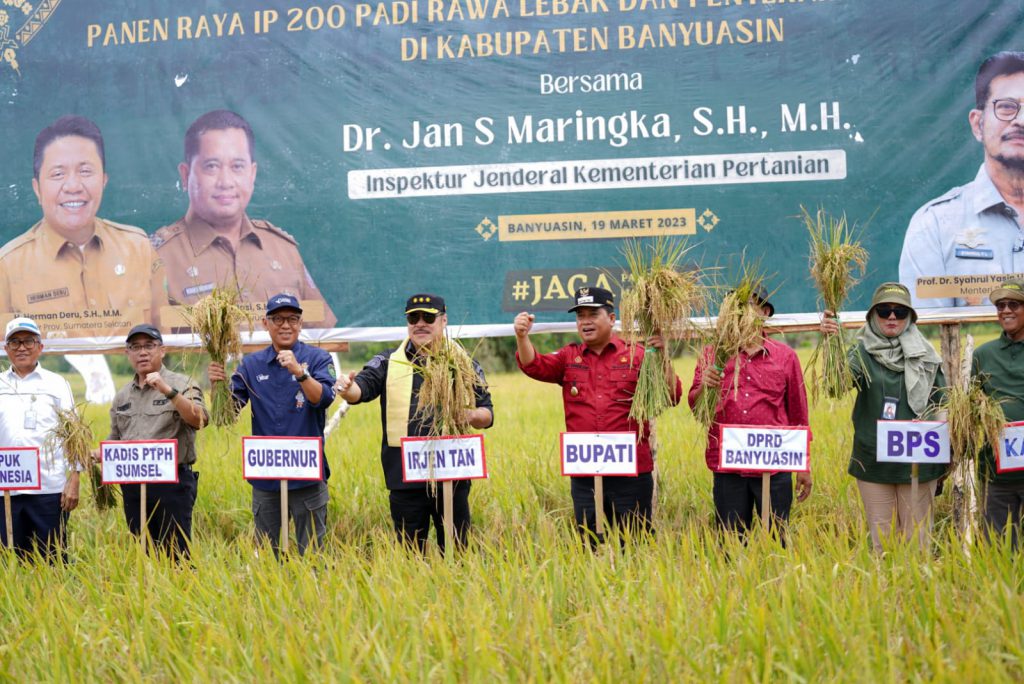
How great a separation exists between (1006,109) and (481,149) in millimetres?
3527

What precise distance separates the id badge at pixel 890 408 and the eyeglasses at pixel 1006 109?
256cm

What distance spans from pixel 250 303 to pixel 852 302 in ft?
13.8

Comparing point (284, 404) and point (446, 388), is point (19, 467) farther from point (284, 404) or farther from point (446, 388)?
point (446, 388)

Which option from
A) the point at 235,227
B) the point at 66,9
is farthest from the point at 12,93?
the point at 235,227

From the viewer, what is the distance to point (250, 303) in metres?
7.10

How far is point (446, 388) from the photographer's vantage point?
5000mm

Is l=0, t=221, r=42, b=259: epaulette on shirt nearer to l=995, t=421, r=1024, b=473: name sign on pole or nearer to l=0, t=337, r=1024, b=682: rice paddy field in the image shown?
l=0, t=337, r=1024, b=682: rice paddy field

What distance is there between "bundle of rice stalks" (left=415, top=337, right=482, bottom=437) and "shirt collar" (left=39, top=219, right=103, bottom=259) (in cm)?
345

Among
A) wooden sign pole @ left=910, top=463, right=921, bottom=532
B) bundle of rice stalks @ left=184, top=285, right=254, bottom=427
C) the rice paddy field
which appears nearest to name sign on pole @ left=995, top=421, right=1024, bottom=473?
wooden sign pole @ left=910, top=463, right=921, bottom=532

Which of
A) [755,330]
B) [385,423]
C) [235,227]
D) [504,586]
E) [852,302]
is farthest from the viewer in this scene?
[235,227]

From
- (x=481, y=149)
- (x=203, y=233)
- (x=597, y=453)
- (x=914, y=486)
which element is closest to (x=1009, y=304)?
(x=914, y=486)

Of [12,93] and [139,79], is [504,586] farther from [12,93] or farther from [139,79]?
[12,93]

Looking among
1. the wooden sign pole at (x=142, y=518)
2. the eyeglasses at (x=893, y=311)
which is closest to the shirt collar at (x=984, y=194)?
the eyeglasses at (x=893, y=311)

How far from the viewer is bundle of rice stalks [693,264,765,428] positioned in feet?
16.6
